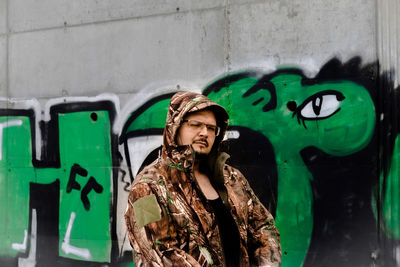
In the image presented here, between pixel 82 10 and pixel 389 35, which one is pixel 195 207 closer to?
pixel 389 35

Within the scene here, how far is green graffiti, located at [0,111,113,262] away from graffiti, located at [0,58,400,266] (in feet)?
0.04

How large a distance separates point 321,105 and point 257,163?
29.6 inches

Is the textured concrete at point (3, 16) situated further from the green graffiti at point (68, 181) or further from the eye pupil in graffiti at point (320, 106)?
the eye pupil in graffiti at point (320, 106)

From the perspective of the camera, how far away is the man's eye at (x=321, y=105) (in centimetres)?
467

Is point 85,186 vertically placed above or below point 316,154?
below

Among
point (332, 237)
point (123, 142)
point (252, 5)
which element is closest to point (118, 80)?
point (123, 142)

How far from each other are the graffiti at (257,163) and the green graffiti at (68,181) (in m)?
0.01

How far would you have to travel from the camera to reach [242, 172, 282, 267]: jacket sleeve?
11.8 ft

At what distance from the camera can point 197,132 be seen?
3539mm

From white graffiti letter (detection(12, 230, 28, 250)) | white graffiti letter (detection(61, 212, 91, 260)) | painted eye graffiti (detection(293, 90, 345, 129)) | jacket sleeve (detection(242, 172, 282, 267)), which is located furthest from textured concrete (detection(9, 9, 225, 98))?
jacket sleeve (detection(242, 172, 282, 267))

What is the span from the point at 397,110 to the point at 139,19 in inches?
100.0

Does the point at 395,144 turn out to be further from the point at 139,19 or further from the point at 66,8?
the point at 66,8

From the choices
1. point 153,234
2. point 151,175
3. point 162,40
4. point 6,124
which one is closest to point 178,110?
point 151,175

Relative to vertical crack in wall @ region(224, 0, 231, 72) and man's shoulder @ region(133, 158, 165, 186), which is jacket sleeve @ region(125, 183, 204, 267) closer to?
man's shoulder @ region(133, 158, 165, 186)
